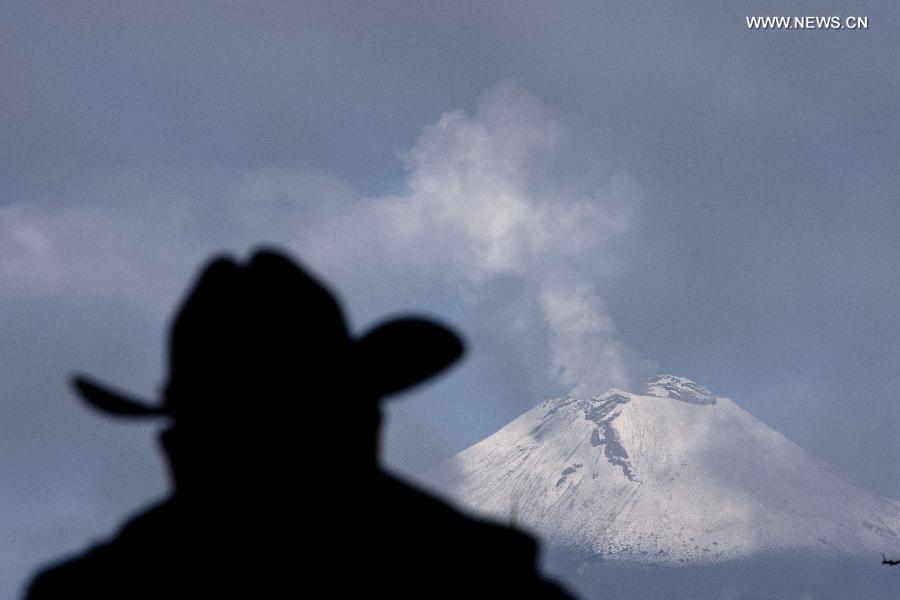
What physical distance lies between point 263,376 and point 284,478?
336 mm

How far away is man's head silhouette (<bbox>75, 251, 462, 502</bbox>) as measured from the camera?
289cm

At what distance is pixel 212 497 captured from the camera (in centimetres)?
297

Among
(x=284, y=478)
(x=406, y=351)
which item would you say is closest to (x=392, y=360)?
(x=406, y=351)

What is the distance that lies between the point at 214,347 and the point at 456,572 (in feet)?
3.52

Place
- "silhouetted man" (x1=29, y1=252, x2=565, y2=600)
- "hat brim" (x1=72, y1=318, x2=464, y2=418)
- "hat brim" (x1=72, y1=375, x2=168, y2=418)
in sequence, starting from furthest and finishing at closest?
1. "hat brim" (x1=72, y1=375, x2=168, y2=418)
2. "hat brim" (x1=72, y1=318, x2=464, y2=418)
3. "silhouetted man" (x1=29, y1=252, x2=565, y2=600)

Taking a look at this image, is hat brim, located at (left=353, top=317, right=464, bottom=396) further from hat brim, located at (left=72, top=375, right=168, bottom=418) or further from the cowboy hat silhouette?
hat brim, located at (left=72, top=375, right=168, bottom=418)

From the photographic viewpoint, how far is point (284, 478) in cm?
287

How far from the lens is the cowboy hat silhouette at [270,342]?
9.55 ft

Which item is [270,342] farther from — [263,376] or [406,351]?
[406,351]

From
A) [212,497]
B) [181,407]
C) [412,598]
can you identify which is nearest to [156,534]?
[212,497]

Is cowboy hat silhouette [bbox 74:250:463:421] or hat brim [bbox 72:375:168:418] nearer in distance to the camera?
cowboy hat silhouette [bbox 74:250:463:421]

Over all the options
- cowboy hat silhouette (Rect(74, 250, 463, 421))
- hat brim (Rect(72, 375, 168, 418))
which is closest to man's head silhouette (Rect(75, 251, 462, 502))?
cowboy hat silhouette (Rect(74, 250, 463, 421))

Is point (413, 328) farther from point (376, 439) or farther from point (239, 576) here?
point (239, 576)

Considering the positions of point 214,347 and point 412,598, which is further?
point 214,347
